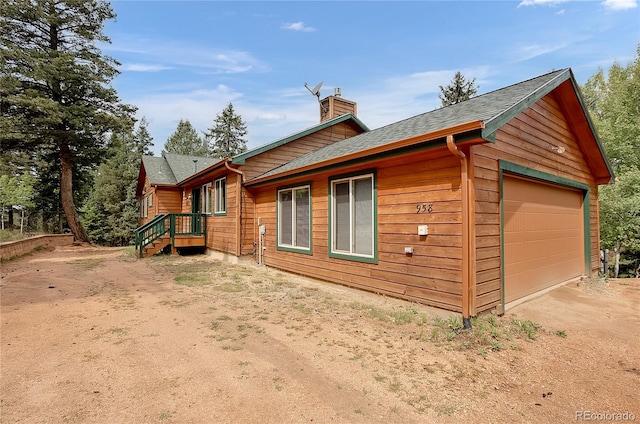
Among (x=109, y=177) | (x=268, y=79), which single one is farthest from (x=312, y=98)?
(x=109, y=177)

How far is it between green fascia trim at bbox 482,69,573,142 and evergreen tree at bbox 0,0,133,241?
19843 millimetres

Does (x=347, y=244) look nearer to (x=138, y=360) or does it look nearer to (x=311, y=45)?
(x=138, y=360)

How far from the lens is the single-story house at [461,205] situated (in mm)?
4582

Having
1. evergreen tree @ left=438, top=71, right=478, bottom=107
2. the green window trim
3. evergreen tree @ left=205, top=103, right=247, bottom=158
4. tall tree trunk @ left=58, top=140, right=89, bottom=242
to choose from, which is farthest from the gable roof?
evergreen tree @ left=205, top=103, right=247, bottom=158

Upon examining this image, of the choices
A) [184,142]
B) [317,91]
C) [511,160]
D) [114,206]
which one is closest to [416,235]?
[511,160]

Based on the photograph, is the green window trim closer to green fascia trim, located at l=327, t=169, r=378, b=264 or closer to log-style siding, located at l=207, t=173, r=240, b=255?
log-style siding, located at l=207, t=173, r=240, b=255

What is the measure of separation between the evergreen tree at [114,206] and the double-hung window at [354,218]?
25.4 metres

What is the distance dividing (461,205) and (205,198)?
10574 millimetres

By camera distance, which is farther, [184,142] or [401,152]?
[184,142]

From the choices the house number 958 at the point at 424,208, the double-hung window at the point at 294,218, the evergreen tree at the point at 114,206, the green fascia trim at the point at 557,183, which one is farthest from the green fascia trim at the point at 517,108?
the evergreen tree at the point at 114,206

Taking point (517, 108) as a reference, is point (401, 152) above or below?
below

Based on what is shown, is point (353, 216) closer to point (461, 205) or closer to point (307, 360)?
point (461, 205)

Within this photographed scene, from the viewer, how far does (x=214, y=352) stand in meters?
3.58

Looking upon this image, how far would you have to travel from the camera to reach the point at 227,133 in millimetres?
40719
